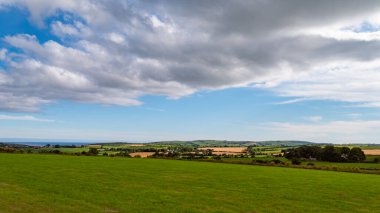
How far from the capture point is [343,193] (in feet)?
79.0

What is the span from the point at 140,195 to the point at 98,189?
11.0ft

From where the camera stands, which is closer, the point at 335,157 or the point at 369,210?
the point at 369,210

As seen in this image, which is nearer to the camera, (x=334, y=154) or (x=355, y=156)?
(x=355, y=156)

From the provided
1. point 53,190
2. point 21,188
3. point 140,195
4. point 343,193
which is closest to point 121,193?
point 140,195

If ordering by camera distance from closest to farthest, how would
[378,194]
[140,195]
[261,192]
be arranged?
1. [140,195]
2. [261,192]
3. [378,194]

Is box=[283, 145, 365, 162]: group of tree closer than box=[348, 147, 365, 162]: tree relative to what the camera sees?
No

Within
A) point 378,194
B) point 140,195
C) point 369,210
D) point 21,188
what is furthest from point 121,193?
point 378,194

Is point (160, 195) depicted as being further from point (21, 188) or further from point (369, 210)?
point (369, 210)

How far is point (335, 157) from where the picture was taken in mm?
99312

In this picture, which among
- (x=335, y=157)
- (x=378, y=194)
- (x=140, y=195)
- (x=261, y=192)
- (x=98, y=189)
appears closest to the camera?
(x=140, y=195)

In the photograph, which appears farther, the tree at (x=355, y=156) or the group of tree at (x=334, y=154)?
the group of tree at (x=334, y=154)

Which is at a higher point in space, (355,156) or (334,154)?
(334,154)

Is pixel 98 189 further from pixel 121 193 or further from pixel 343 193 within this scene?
pixel 343 193

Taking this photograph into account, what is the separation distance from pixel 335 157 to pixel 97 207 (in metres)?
98.6
